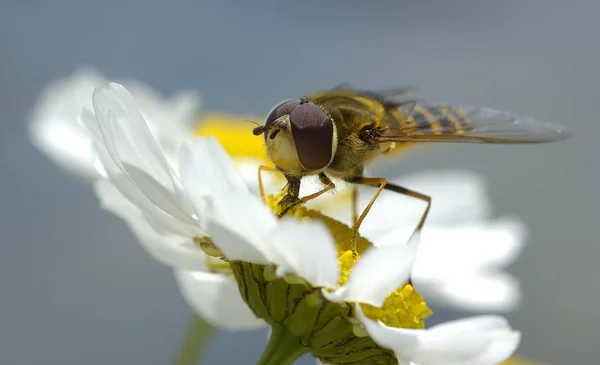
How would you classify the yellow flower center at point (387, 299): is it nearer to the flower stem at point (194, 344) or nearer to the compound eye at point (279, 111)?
the compound eye at point (279, 111)

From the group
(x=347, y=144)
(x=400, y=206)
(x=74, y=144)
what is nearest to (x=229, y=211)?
(x=347, y=144)

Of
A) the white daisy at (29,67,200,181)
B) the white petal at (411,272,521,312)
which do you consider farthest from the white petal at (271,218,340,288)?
the white daisy at (29,67,200,181)

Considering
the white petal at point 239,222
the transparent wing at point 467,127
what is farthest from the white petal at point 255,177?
the white petal at point 239,222

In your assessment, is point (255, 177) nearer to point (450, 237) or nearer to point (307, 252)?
point (450, 237)

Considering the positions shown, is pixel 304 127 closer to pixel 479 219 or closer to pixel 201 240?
pixel 201 240

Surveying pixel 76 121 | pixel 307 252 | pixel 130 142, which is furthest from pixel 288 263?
pixel 76 121

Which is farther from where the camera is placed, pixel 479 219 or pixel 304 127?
pixel 479 219
